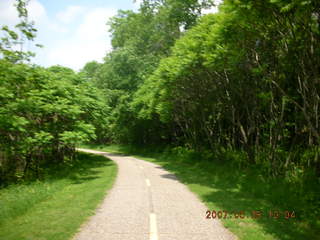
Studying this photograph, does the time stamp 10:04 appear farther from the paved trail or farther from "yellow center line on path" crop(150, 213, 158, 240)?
"yellow center line on path" crop(150, 213, 158, 240)

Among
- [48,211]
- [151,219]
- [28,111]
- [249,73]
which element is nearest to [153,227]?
[151,219]

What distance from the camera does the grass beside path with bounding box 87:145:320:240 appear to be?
607 centimetres

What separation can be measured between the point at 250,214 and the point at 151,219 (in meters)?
3.04

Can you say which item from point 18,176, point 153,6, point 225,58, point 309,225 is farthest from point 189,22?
point 309,225

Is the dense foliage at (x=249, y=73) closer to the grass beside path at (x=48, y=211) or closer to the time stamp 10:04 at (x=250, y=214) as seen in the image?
the time stamp 10:04 at (x=250, y=214)

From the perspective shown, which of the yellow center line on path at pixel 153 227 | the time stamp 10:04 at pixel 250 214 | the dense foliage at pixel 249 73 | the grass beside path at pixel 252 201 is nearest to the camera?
the yellow center line on path at pixel 153 227

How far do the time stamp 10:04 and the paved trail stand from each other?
0.32 meters

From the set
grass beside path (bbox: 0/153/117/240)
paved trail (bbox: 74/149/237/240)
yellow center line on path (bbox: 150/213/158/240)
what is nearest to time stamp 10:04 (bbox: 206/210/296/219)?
paved trail (bbox: 74/149/237/240)

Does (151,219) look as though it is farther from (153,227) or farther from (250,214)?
(250,214)

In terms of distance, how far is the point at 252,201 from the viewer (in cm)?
896

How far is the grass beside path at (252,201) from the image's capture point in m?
6.07

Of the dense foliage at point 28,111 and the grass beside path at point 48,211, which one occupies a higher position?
the dense foliage at point 28,111

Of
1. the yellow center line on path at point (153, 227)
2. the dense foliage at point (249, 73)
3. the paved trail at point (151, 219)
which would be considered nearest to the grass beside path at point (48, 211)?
the paved trail at point (151, 219)

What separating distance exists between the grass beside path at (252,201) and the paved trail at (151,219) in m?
0.57
